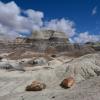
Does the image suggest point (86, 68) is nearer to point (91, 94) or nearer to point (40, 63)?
point (91, 94)

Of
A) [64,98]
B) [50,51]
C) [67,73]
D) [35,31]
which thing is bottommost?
[64,98]

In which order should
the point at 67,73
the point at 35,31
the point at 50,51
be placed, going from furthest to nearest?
the point at 35,31 → the point at 50,51 → the point at 67,73

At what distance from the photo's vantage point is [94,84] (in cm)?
948

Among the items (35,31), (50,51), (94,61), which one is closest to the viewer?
(94,61)

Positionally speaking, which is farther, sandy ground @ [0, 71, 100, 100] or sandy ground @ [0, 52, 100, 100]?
sandy ground @ [0, 52, 100, 100]

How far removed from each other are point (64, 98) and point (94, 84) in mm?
1789

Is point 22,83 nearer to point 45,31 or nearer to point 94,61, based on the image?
point 94,61

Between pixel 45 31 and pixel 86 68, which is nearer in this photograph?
pixel 86 68

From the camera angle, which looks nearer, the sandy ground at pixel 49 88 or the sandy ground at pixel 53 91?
the sandy ground at pixel 53 91

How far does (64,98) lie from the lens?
8469 mm

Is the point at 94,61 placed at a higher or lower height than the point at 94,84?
higher

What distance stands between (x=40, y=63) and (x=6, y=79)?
8.49 m

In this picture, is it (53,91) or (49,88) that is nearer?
(53,91)

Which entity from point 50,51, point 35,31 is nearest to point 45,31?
point 35,31
